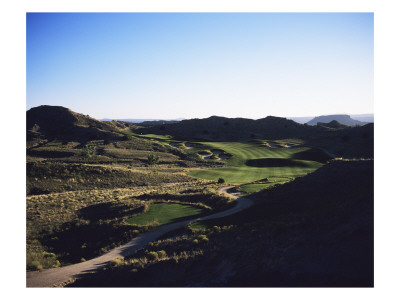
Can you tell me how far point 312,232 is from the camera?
12.1m

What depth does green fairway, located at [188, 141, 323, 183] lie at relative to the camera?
42.4m

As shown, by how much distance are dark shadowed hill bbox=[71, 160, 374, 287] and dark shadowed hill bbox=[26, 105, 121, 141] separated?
2571 inches

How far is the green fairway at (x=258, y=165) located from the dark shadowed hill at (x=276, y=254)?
23.9 m

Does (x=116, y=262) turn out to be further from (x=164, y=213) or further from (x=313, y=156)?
(x=313, y=156)

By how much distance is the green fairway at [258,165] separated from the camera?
139 ft

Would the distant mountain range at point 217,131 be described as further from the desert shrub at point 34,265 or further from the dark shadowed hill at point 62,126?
the desert shrub at point 34,265

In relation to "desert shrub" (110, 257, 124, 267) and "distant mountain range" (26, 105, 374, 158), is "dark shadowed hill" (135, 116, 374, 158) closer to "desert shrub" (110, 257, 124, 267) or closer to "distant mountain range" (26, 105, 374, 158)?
"distant mountain range" (26, 105, 374, 158)

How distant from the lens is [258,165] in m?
54.2

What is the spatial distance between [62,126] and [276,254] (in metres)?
84.7

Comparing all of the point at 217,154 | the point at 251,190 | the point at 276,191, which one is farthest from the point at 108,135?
Answer: the point at 276,191

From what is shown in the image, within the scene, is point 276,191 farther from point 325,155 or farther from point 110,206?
point 325,155

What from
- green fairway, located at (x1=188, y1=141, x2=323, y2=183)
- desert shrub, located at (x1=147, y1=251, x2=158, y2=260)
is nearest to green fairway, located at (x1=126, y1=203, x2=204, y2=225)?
desert shrub, located at (x1=147, y1=251, x2=158, y2=260)

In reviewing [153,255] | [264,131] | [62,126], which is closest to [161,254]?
[153,255]
